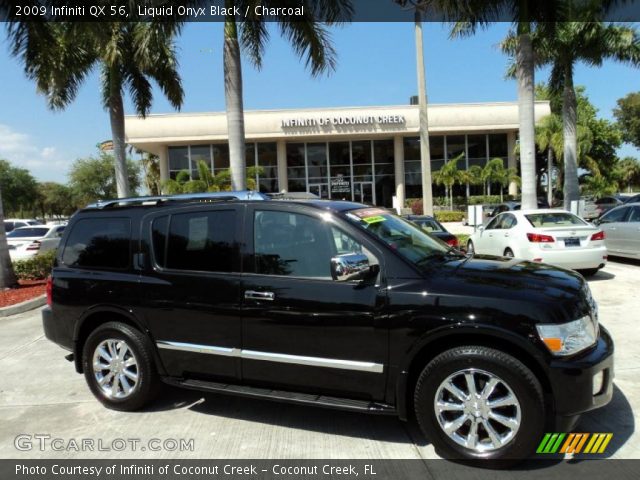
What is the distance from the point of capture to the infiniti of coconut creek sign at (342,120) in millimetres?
32938

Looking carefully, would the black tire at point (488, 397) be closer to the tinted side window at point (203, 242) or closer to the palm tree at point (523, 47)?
the tinted side window at point (203, 242)

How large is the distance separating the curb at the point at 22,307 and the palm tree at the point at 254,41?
487 cm

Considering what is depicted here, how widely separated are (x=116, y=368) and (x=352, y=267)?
250cm

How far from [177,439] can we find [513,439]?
245 cm

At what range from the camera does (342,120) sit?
33094 mm

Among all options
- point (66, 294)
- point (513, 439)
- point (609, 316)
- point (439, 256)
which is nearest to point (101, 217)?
point (66, 294)

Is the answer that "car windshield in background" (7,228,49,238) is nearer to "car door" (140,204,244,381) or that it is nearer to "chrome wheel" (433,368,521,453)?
"car door" (140,204,244,381)

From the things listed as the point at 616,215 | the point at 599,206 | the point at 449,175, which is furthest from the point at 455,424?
the point at 449,175

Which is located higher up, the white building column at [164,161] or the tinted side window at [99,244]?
the white building column at [164,161]

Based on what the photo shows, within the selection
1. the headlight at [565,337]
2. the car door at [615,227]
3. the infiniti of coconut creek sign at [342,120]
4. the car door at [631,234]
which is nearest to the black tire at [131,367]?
the headlight at [565,337]

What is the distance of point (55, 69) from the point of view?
47.9 feet

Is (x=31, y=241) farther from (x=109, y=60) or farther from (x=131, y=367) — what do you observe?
(x=131, y=367)

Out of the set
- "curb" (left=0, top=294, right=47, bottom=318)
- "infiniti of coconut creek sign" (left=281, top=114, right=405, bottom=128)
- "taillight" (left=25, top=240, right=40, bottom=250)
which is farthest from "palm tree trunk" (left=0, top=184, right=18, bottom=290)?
"infiniti of coconut creek sign" (left=281, top=114, right=405, bottom=128)

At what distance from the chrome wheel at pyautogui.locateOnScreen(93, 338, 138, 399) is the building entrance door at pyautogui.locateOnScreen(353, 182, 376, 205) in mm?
31179
